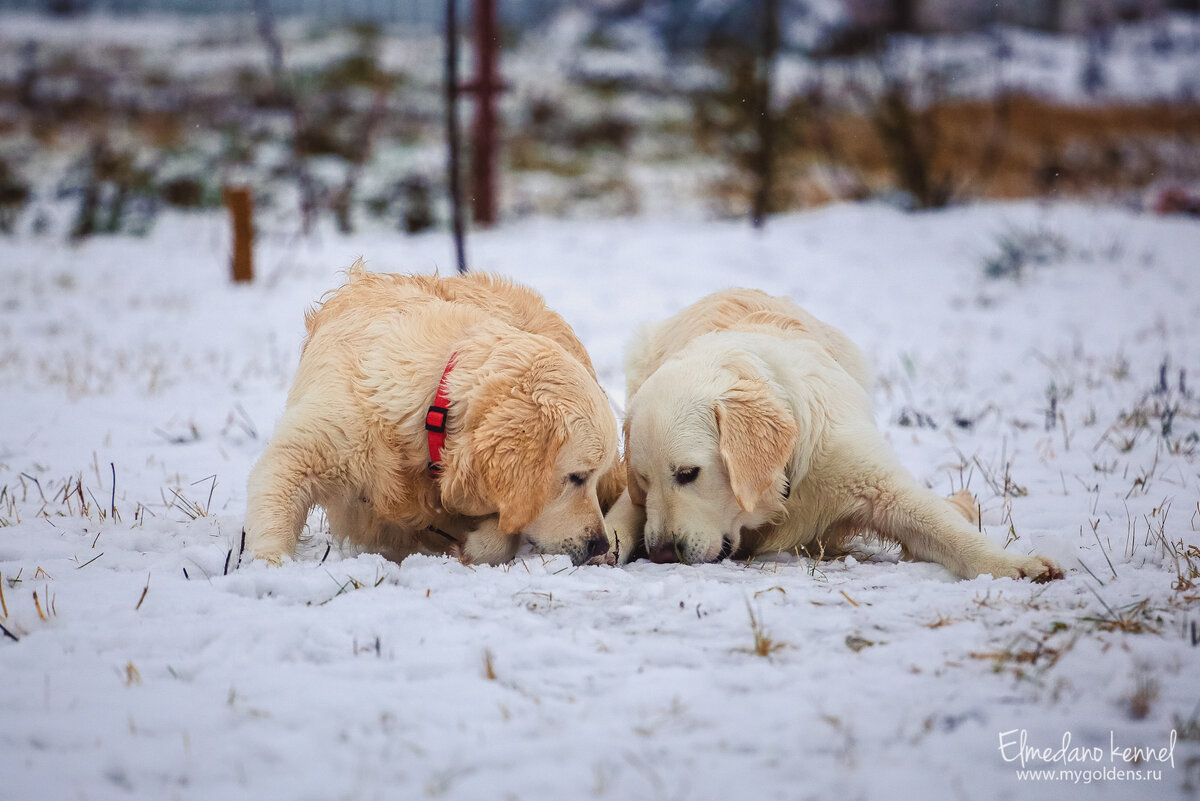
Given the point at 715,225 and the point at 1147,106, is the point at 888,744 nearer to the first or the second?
the point at 715,225

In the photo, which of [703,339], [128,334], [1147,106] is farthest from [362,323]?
[1147,106]

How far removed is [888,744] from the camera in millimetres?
1899

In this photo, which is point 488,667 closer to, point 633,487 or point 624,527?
point 624,527

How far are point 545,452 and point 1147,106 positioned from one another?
24.2 m

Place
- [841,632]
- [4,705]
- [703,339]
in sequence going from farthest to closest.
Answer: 1. [703,339]
2. [841,632]
3. [4,705]

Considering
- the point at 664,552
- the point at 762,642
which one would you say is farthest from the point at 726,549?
the point at 762,642

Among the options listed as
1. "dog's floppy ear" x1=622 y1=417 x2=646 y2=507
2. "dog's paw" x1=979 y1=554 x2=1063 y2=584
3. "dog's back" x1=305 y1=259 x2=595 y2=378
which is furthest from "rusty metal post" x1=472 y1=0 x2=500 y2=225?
"dog's paw" x1=979 y1=554 x2=1063 y2=584

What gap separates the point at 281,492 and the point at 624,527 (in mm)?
1345

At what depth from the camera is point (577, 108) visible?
23000 millimetres

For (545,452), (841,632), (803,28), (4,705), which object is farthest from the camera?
(803,28)

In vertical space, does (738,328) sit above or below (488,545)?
above

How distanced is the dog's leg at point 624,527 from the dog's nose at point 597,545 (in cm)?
8

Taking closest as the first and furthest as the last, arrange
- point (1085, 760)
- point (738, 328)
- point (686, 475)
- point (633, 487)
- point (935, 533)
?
point (1085, 760)
point (935, 533)
point (686, 475)
point (633, 487)
point (738, 328)

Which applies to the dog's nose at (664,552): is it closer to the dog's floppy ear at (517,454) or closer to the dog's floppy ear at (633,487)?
the dog's floppy ear at (633,487)
